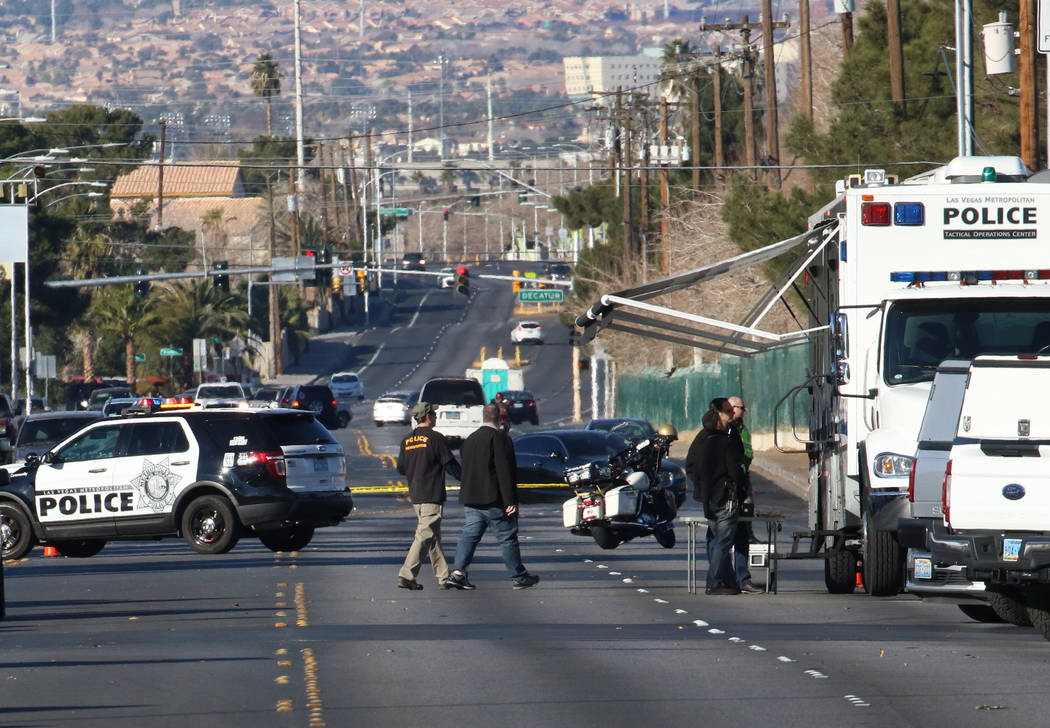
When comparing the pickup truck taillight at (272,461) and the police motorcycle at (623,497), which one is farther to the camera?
the pickup truck taillight at (272,461)

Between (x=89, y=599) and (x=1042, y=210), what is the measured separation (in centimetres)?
962

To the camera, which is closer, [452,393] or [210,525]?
[210,525]

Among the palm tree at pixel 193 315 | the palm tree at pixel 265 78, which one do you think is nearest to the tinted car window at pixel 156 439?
the palm tree at pixel 193 315

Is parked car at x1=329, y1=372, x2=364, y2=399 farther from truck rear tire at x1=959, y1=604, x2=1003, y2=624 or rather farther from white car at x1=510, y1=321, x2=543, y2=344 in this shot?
truck rear tire at x1=959, y1=604, x2=1003, y2=624

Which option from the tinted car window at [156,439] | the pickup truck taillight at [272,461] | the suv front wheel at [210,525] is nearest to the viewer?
the suv front wheel at [210,525]

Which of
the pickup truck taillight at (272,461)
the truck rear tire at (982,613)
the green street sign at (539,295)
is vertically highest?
the green street sign at (539,295)

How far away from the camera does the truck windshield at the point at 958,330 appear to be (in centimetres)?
1537

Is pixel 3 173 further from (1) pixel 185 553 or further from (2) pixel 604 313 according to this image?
(2) pixel 604 313

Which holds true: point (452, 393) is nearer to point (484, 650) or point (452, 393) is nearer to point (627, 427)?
point (627, 427)

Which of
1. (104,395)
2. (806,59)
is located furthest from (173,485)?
(104,395)

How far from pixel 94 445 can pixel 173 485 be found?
4.12ft

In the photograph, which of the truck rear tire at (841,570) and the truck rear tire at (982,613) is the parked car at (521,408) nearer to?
the truck rear tire at (841,570)

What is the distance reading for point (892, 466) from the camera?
14.9 m

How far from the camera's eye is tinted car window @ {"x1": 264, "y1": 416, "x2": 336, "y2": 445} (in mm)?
22688
